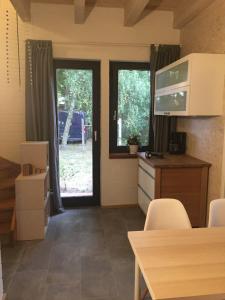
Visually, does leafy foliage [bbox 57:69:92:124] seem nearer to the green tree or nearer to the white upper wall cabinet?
the green tree

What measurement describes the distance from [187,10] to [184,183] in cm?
221

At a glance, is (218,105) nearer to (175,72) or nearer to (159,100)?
(175,72)

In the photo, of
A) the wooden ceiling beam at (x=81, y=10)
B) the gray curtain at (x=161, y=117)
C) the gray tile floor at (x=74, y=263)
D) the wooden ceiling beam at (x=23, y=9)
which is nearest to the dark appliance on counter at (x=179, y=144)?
the gray curtain at (x=161, y=117)

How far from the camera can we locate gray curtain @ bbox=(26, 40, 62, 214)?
11.9ft

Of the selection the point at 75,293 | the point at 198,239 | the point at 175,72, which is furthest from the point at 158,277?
the point at 175,72

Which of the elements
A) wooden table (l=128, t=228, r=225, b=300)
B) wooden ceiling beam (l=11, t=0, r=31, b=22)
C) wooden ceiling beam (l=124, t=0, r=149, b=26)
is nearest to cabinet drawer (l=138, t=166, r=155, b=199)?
wooden table (l=128, t=228, r=225, b=300)

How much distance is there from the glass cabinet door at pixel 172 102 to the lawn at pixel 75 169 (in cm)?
116

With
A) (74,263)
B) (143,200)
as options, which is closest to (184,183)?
(143,200)

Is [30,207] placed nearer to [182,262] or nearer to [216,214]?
[216,214]

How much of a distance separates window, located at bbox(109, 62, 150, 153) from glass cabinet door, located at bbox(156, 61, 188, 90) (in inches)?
13.8

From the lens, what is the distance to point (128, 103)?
415cm

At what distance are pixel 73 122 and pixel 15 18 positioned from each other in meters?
1.59

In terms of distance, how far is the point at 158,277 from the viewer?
4.08ft

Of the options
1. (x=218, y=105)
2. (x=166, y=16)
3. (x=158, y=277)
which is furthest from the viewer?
(x=166, y=16)
